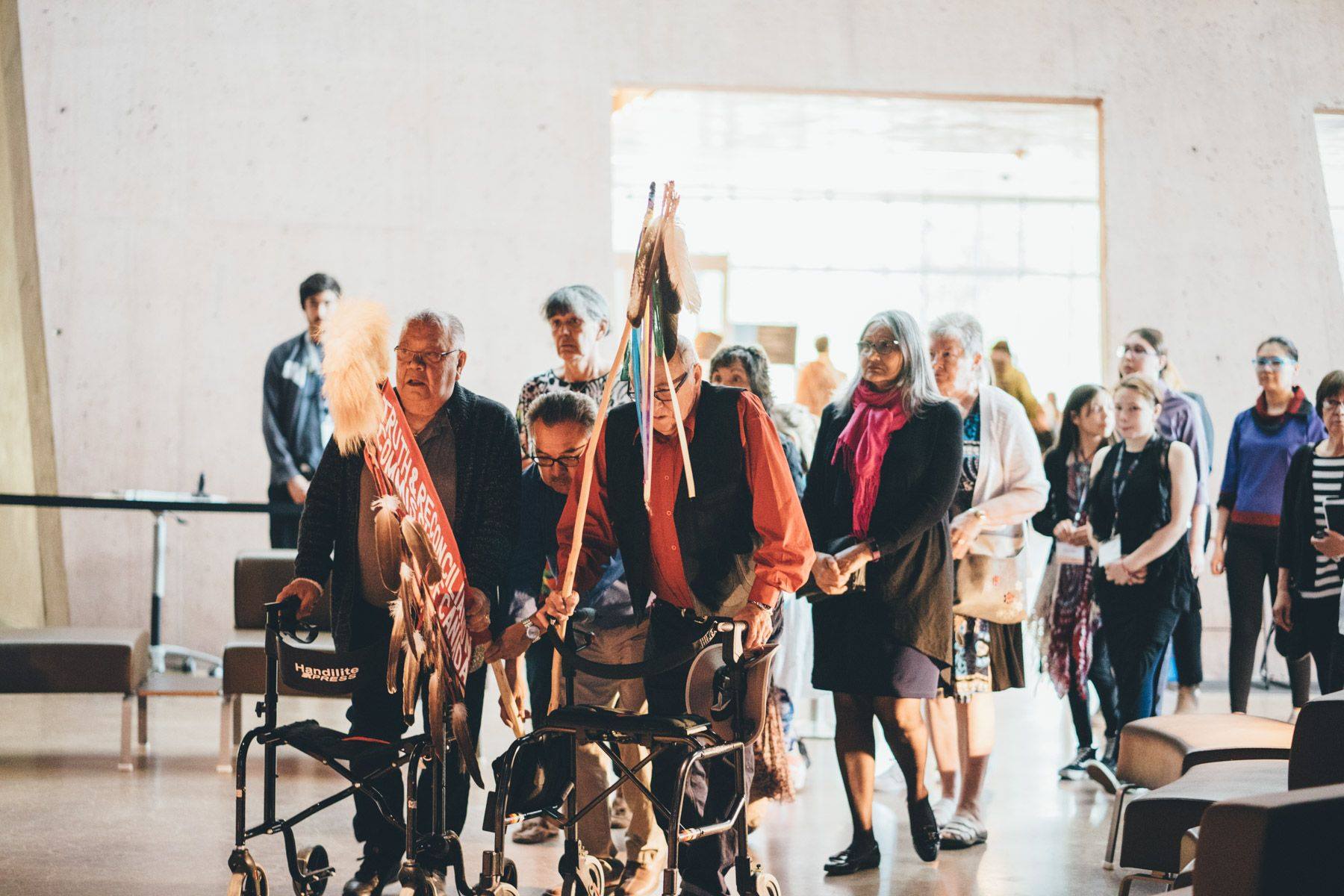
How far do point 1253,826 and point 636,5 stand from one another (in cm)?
628

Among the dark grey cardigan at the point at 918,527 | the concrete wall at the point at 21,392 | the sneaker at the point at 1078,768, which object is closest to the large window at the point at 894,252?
the concrete wall at the point at 21,392

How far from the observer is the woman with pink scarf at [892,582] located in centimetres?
385

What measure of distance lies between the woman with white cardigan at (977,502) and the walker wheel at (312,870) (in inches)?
69.1

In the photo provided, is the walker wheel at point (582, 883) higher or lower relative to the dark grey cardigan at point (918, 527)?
lower

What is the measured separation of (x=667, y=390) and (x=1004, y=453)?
58.0 inches

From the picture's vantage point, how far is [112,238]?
23.6 feet

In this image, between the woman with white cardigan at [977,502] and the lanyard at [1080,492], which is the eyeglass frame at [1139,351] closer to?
the lanyard at [1080,492]

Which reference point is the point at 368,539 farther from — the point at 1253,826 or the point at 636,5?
the point at 636,5

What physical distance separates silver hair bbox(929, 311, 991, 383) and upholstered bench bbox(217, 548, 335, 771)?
2.28 metres

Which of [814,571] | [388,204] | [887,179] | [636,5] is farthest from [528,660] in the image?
[887,179]

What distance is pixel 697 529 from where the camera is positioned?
3258mm

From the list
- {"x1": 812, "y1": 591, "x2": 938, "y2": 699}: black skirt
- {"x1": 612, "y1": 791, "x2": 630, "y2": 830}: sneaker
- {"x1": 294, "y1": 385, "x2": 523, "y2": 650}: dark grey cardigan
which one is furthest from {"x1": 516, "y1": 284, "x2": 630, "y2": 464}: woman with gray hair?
{"x1": 612, "y1": 791, "x2": 630, "y2": 830}: sneaker

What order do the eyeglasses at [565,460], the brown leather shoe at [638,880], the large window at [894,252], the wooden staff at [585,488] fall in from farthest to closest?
the large window at [894,252] → the eyeglasses at [565,460] → the brown leather shoe at [638,880] → the wooden staff at [585,488]

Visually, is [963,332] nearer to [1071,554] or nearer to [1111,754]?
[1071,554]
